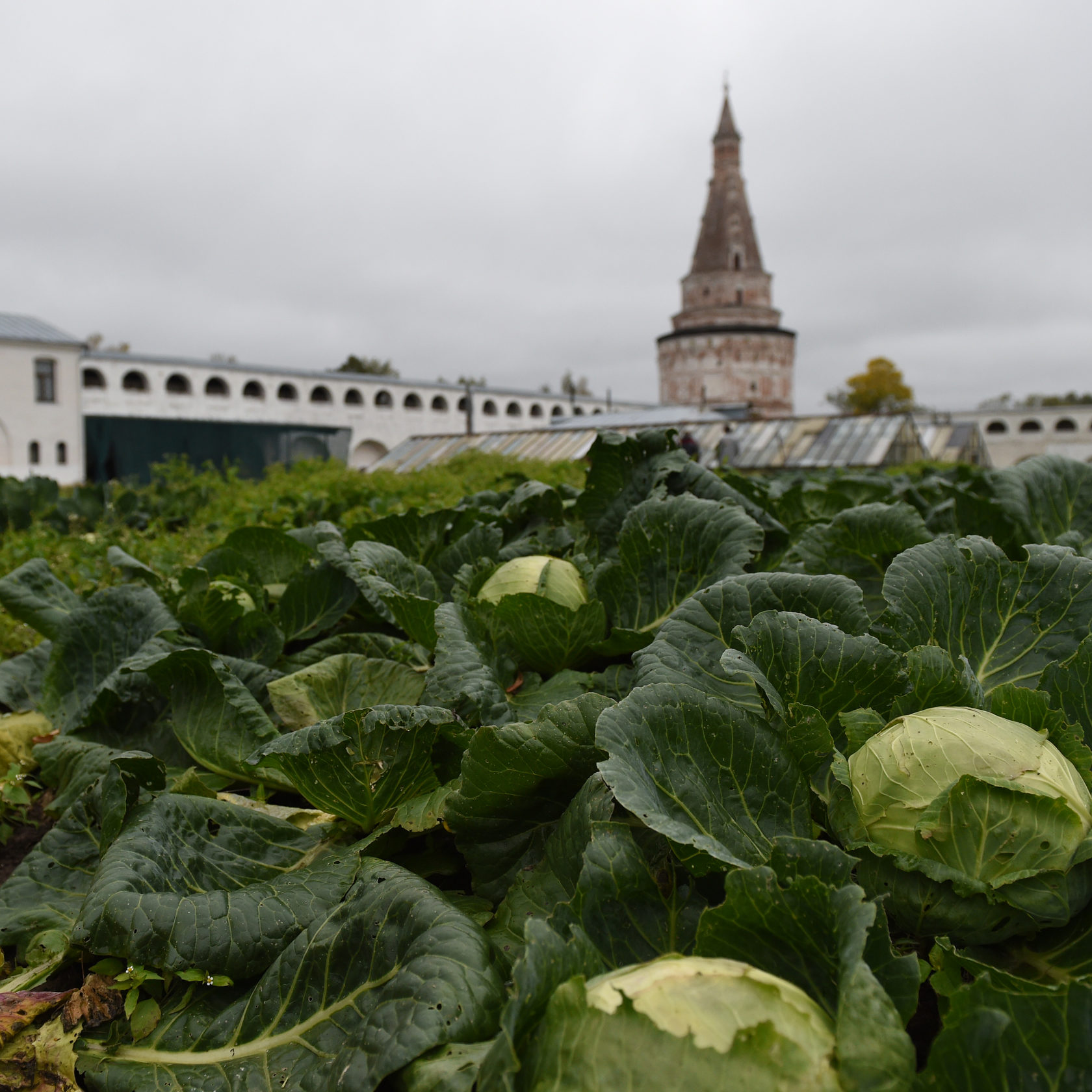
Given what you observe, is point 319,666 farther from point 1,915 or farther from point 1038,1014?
point 1038,1014

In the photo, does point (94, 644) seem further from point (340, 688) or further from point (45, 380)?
point (45, 380)

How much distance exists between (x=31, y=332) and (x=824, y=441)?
35.0 m

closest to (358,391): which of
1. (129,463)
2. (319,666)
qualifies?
(129,463)

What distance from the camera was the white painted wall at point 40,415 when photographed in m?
35.1

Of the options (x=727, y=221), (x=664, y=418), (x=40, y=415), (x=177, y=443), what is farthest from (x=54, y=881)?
(x=727, y=221)

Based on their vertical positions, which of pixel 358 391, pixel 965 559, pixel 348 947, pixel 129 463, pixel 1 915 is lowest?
pixel 1 915

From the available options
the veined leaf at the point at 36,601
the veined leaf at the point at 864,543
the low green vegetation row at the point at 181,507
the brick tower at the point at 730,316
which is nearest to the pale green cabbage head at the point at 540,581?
the veined leaf at the point at 864,543

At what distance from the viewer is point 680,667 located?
4.78 feet

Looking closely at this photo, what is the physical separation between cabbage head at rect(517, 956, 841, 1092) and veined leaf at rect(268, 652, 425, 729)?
114 cm

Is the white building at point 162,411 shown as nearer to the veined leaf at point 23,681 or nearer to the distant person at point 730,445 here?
the distant person at point 730,445

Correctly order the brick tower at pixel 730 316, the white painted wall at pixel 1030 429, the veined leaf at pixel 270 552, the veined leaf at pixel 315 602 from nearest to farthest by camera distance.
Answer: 1. the veined leaf at pixel 315 602
2. the veined leaf at pixel 270 552
3. the white painted wall at pixel 1030 429
4. the brick tower at pixel 730 316

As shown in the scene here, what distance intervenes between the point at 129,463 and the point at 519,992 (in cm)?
4238

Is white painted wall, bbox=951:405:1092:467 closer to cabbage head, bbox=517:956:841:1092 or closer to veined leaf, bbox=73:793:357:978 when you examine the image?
veined leaf, bbox=73:793:357:978

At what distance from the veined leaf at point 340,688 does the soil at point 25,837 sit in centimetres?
90
